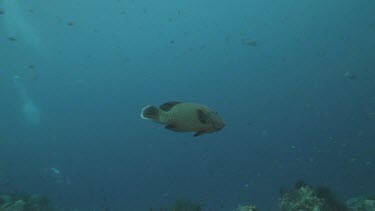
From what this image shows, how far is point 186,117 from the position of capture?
12.1 ft

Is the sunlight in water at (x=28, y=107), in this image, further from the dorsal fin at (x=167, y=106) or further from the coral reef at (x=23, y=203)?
the dorsal fin at (x=167, y=106)

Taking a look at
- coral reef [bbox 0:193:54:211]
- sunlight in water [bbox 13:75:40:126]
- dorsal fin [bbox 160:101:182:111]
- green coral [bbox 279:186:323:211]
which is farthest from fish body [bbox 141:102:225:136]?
sunlight in water [bbox 13:75:40:126]

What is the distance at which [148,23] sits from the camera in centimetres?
6994

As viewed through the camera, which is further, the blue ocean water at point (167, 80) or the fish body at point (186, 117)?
the blue ocean water at point (167, 80)

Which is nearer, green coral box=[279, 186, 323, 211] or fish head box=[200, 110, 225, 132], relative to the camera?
fish head box=[200, 110, 225, 132]

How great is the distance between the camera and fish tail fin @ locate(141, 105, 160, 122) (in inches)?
140

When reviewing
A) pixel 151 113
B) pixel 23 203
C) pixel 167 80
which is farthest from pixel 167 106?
pixel 167 80

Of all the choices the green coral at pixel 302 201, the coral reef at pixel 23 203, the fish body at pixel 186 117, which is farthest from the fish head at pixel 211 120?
the coral reef at pixel 23 203

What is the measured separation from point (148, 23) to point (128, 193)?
32.7 m

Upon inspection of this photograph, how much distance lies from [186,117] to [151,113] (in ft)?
1.08

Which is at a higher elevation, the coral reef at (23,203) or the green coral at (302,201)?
the green coral at (302,201)

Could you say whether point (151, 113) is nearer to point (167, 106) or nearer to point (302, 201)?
point (167, 106)

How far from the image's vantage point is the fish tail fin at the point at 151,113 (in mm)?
3544

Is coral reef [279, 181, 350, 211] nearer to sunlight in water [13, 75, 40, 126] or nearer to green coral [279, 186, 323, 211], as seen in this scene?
green coral [279, 186, 323, 211]
